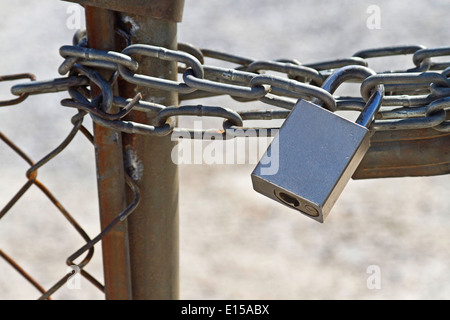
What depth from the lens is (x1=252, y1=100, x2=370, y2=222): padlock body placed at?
2.64 ft

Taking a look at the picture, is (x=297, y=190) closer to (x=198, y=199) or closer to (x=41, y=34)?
(x=198, y=199)

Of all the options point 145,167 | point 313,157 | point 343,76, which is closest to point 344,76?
point 343,76

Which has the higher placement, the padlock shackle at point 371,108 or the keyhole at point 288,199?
the padlock shackle at point 371,108

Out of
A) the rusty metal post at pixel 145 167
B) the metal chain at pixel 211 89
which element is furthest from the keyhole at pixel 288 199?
the rusty metal post at pixel 145 167

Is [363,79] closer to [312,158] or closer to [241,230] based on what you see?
[312,158]

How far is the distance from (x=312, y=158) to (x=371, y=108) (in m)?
0.11

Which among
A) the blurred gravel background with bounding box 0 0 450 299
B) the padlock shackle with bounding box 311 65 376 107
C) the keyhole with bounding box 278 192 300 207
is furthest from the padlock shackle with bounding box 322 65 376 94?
the blurred gravel background with bounding box 0 0 450 299

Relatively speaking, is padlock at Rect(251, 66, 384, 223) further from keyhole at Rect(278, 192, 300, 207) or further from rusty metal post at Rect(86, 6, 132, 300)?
rusty metal post at Rect(86, 6, 132, 300)

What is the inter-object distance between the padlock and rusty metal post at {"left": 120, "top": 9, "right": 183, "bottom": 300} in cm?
23

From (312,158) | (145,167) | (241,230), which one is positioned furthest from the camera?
(241,230)

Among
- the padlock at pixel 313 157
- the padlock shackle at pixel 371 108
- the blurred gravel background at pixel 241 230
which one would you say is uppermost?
the blurred gravel background at pixel 241 230

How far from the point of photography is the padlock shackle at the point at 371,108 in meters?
0.84

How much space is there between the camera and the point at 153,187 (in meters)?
1.03

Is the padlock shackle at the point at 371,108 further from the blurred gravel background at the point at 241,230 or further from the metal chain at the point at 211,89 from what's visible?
the blurred gravel background at the point at 241,230
